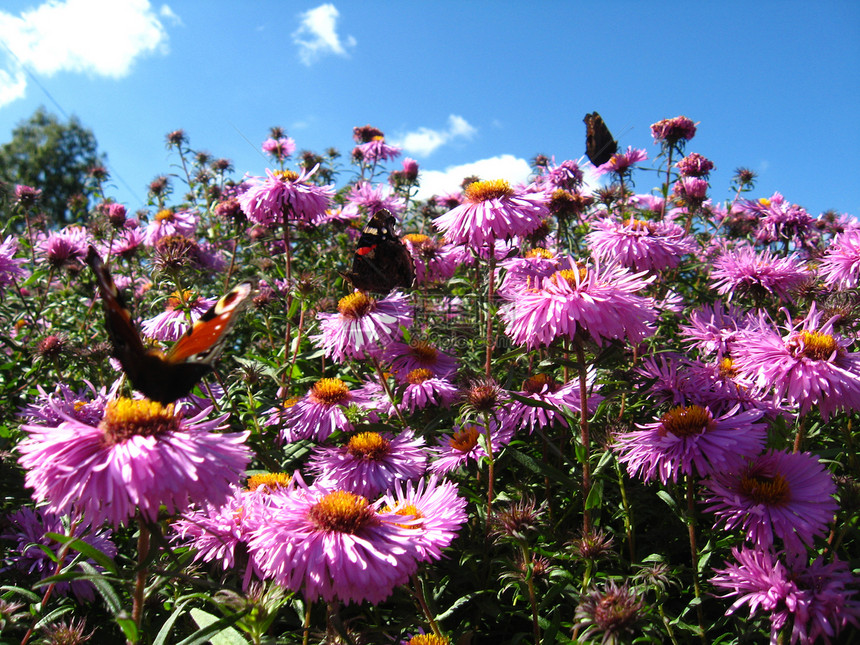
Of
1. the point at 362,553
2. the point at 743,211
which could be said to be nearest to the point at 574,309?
the point at 362,553

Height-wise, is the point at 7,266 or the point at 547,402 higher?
the point at 7,266

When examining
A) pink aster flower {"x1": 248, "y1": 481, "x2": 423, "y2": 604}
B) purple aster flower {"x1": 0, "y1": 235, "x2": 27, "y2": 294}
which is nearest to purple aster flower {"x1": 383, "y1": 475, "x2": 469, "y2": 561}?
pink aster flower {"x1": 248, "y1": 481, "x2": 423, "y2": 604}

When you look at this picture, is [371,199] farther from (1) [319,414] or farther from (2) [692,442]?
(2) [692,442]

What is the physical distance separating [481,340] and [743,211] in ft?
11.1

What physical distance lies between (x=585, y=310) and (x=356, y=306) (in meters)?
1.27

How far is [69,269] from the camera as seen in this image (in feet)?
Answer: 13.3

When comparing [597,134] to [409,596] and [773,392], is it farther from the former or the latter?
[409,596]

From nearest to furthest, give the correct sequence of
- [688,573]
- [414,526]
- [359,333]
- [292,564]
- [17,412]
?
[292,564] → [414,526] → [688,573] → [359,333] → [17,412]

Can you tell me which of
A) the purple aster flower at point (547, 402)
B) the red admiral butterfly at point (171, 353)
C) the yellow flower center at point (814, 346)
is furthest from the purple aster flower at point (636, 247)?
the red admiral butterfly at point (171, 353)

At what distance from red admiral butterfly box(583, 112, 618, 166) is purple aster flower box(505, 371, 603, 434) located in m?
2.74

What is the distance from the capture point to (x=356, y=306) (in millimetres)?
2854

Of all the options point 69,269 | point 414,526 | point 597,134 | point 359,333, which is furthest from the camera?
point 597,134

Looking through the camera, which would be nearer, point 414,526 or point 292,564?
point 292,564

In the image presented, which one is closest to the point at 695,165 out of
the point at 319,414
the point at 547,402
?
the point at 547,402
